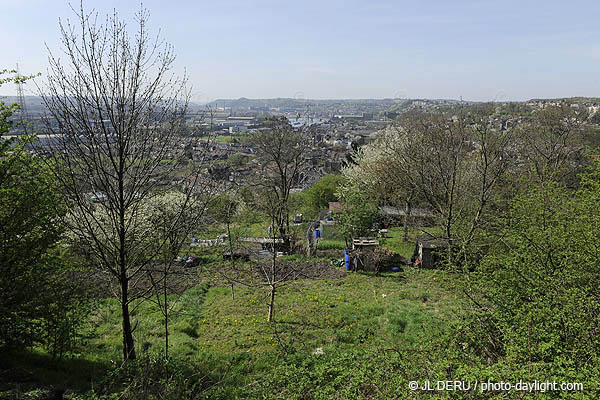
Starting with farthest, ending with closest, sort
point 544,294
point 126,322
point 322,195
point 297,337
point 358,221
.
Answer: point 322,195 → point 358,221 → point 297,337 → point 544,294 → point 126,322

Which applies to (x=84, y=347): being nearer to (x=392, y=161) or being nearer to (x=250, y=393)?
(x=250, y=393)

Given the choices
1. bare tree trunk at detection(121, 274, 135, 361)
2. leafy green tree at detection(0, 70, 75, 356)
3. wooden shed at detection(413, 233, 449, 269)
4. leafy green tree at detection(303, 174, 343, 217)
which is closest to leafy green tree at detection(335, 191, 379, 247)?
wooden shed at detection(413, 233, 449, 269)

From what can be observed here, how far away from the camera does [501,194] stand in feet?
62.0

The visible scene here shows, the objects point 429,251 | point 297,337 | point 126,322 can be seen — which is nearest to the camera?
point 126,322

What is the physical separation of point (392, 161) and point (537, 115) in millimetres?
12626

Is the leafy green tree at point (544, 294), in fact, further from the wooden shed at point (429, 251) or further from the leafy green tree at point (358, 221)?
the leafy green tree at point (358, 221)

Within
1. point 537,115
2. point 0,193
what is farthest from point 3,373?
point 537,115

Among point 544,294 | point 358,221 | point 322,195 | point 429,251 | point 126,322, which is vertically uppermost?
point 544,294

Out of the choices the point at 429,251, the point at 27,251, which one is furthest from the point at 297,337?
the point at 429,251

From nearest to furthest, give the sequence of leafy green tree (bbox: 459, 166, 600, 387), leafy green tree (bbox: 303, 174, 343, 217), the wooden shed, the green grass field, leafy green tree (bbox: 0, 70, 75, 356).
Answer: leafy green tree (bbox: 459, 166, 600, 387)
the green grass field
leafy green tree (bbox: 0, 70, 75, 356)
the wooden shed
leafy green tree (bbox: 303, 174, 343, 217)

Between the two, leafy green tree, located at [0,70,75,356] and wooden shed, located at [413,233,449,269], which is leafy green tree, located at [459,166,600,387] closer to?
Answer: wooden shed, located at [413,233,449,269]

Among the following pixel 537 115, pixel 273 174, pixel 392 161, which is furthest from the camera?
pixel 273 174

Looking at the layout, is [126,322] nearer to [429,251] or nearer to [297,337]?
[297,337]

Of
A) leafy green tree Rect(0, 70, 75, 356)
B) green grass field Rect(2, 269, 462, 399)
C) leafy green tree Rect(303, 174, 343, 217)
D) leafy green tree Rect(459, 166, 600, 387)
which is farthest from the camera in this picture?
leafy green tree Rect(303, 174, 343, 217)
